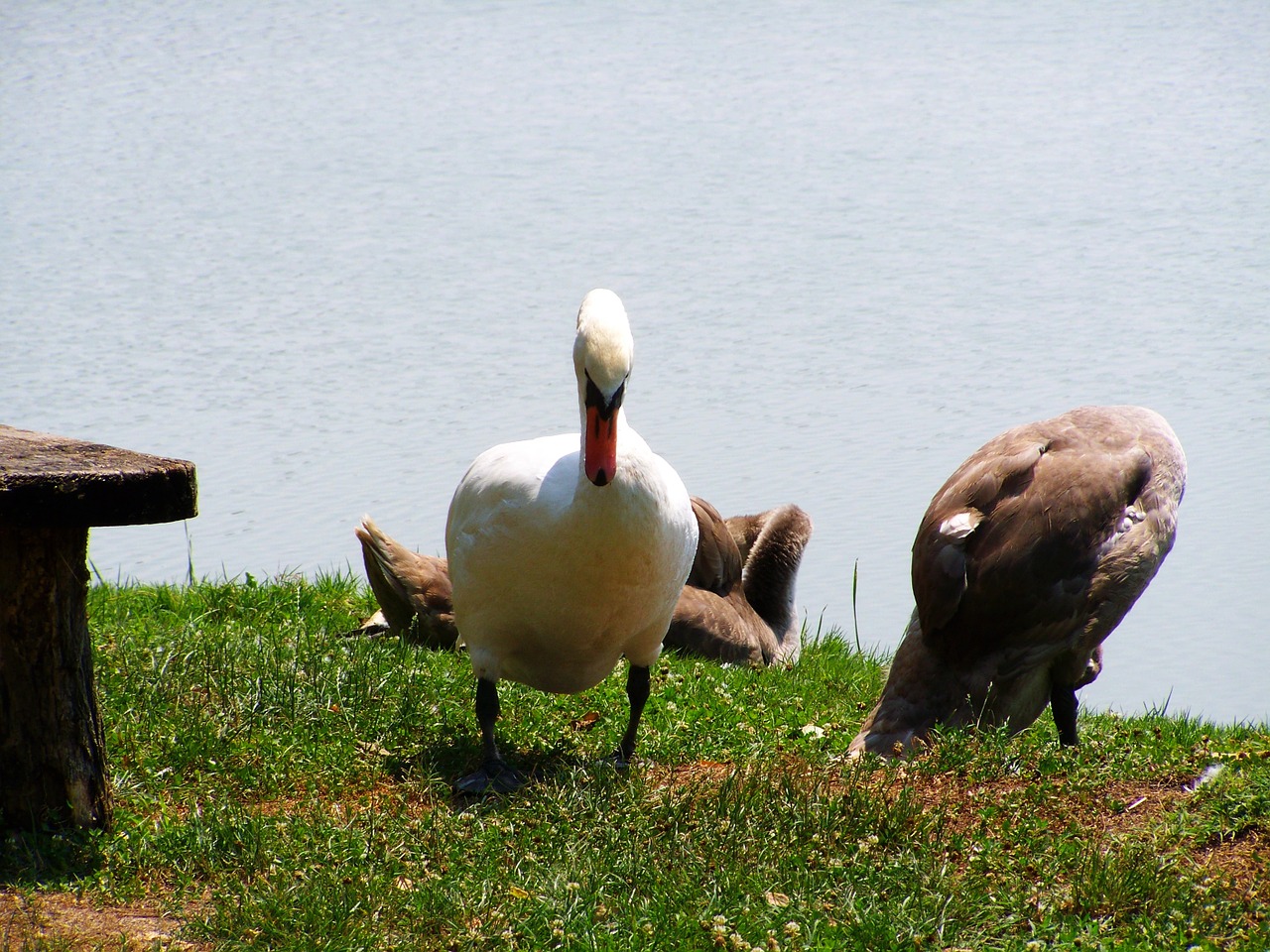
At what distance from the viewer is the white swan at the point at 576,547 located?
12.7 ft

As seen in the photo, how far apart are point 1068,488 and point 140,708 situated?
10.9 ft

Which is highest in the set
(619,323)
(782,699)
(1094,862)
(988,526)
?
(619,323)

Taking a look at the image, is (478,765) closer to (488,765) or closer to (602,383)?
(488,765)

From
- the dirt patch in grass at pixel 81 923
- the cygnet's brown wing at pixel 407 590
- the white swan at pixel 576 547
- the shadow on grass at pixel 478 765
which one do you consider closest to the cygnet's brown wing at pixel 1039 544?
the white swan at pixel 576 547

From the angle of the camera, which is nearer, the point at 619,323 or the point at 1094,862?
the point at 1094,862

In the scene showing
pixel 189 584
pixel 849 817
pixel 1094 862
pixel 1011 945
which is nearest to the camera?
pixel 1011 945

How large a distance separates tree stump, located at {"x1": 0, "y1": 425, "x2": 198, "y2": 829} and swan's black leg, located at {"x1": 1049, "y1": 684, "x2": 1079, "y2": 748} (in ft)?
10.1

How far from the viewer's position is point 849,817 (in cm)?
381

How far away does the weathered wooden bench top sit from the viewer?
130 inches

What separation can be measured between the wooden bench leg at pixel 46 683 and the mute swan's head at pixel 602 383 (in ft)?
4.60

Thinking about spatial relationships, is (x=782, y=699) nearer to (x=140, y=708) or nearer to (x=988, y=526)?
(x=988, y=526)

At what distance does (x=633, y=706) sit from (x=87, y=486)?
2037 mm

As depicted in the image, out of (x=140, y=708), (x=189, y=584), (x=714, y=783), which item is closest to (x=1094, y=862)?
(x=714, y=783)

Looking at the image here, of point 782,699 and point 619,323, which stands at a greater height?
point 619,323
